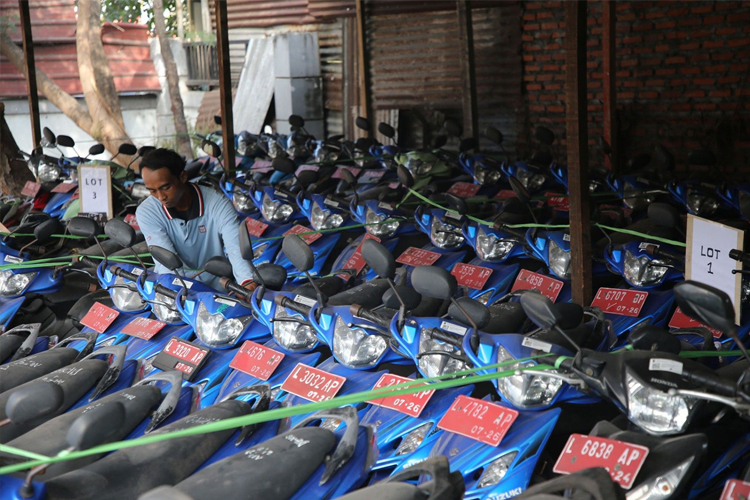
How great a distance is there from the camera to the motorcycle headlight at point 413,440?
268 centimetres

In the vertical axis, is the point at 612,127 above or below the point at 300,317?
above

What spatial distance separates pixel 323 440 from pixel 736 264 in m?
1.63

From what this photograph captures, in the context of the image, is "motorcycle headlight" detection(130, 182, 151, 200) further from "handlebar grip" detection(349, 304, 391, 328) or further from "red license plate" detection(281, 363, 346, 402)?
"handlebar grip" detection(349, 304, 391, 328)

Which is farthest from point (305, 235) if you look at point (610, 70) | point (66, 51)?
point (66, 51)

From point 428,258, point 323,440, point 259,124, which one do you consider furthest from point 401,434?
point 259,124

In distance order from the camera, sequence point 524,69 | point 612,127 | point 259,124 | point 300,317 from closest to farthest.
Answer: point 300,317
point 612,127
point 524,69
point 259,124

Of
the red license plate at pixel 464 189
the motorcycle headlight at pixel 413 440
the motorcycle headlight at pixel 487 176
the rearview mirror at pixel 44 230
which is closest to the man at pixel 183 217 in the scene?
the rearview mirror at pixel 44 230

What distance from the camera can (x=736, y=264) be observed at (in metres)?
2.85

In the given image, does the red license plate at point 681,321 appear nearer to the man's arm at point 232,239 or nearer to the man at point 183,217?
the man's arm at point 232,239

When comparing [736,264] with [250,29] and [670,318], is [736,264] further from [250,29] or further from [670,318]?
[250,29]

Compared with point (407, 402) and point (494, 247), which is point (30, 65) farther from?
point (407, 402)

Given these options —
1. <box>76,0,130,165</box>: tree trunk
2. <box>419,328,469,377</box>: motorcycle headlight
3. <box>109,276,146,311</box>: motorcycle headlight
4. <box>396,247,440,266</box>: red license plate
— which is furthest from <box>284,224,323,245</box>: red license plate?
<box>76,0,130,165</box>: tree trunk

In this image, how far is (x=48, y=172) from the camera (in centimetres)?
815

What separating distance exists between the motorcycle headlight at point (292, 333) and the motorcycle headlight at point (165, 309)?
77 centimetres
